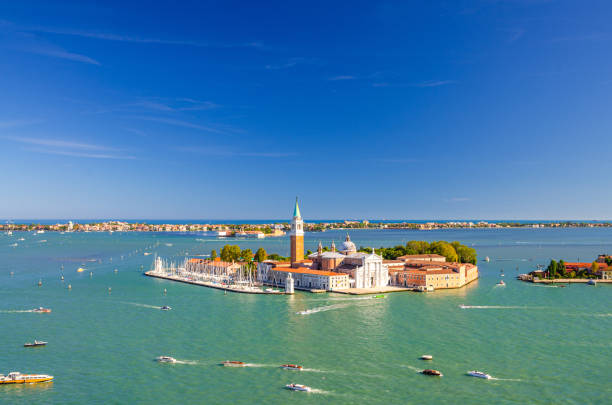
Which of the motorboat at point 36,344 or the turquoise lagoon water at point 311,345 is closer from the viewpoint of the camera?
Answer: the turquoise lagoon water at point 311,345

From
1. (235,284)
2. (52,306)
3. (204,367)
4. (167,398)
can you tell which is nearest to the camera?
(167,398)

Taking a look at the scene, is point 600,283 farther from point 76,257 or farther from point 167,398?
point 76,257

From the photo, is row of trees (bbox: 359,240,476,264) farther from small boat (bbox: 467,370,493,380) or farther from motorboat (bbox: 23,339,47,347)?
motorboat (bbox: 23,339,47,347)

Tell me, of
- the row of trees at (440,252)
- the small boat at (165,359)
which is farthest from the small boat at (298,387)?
the row of trees at (440,252)

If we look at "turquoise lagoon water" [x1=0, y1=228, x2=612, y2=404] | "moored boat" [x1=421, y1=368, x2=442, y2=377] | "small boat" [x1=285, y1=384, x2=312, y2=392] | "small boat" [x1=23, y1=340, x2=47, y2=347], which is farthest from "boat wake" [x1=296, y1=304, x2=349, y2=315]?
"small boat" [x1=23, y1=340, x2=47, y2=347]

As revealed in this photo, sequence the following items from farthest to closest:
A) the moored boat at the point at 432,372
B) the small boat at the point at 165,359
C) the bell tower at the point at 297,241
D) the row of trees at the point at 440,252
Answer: the row of trees at the point at 440,252, the bell tower at the point at 297,241, the small boat at the point at 165,359, the moored boat at the point at 432,372

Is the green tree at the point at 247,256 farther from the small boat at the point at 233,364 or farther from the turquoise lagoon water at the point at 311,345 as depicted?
the small boat at the point at 233,364

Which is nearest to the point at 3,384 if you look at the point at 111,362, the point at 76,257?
the point at 111,362

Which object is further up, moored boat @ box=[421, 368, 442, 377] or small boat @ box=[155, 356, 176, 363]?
moored boat @ box=[421, 368, 442, 377]
